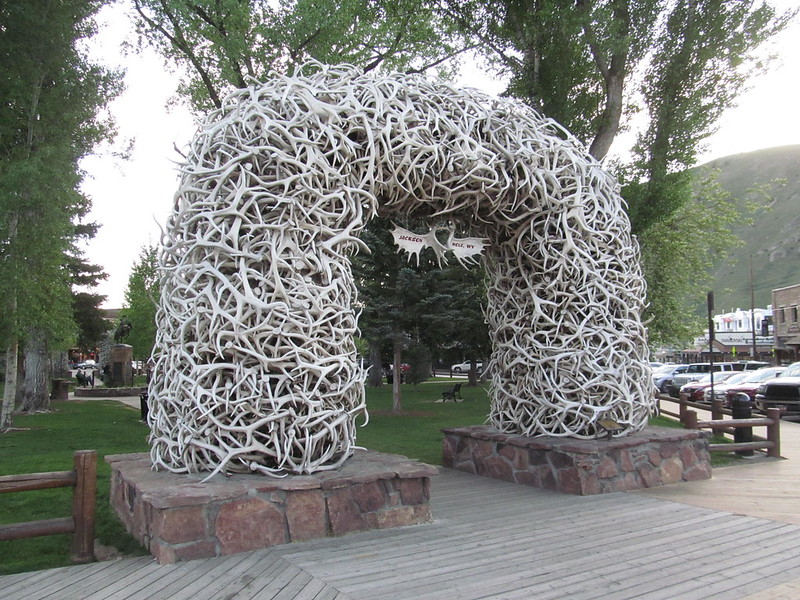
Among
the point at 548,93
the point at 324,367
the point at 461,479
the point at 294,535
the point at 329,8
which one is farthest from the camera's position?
the point at 329,8

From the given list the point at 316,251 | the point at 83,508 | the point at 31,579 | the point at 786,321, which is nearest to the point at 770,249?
the point at 786,321

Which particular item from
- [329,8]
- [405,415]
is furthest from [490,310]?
[329,8]

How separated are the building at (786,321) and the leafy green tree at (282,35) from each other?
36.0 meters

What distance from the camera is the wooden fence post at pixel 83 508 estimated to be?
4.11m

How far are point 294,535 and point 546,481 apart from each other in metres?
2.97

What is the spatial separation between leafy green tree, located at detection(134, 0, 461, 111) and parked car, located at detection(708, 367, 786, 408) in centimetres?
1296

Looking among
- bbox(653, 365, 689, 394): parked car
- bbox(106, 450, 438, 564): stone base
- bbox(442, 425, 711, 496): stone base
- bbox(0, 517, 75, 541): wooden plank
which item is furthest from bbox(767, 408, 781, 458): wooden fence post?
bbox(653, 365, 689, 394): parked car

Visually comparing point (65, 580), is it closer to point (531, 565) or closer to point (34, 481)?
point (34, 481)

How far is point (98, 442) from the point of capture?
9.95m

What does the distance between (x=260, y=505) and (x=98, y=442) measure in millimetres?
7072

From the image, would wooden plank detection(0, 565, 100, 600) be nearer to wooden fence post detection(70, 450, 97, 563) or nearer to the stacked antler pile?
wooden fence post detection(70, 450, 97, 563)

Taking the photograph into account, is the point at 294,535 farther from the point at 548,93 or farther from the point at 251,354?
the point at 548,93

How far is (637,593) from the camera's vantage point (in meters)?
3.45

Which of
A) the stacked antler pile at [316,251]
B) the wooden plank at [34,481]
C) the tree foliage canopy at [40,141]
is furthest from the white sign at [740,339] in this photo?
the wooden plank at [34,481]
